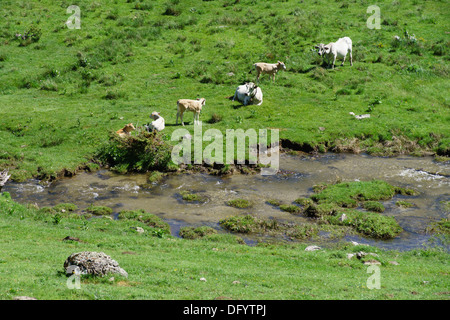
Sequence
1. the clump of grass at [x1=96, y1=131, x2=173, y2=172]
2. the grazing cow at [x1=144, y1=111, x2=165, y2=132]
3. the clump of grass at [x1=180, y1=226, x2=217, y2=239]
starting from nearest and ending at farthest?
the clump of grass at [x1=180, y1=226, x2=217, y2=239], the clump of grass at [x1=96, y1=131, x2=173, y2=172], the grazing cow at [x1=144, y1=111, x2=165, y2=132]

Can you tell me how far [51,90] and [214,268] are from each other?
2734 centimetres

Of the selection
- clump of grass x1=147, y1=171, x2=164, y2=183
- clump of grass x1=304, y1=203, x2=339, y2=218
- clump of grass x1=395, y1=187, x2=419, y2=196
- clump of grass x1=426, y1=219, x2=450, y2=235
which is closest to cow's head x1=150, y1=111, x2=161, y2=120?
clump of grass x1=147, y1=171, x2=164, y2=183

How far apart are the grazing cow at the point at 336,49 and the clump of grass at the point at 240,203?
19574mm

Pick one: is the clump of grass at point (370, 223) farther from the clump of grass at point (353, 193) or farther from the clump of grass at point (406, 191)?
the clump of grass at point (406, 191)

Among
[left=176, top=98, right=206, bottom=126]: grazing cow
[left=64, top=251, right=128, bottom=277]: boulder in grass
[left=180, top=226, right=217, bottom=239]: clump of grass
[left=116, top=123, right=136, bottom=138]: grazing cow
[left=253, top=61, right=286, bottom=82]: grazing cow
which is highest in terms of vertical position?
[left=253, top=61, right=286, bottom=82]: grazing cow

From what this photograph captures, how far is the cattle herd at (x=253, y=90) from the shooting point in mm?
30628

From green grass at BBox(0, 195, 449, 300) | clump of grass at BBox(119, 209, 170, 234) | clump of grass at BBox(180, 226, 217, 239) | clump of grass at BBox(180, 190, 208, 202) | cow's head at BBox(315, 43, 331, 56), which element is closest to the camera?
green grass at BBox(0, 195, 449, 300)

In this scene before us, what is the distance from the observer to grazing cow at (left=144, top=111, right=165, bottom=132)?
30.2 m

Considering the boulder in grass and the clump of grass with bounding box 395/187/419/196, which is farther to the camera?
the clump of grass with bounding box 395/187/419/196

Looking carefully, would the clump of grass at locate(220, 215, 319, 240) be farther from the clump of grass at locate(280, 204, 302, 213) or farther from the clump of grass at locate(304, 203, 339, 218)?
the clump of grass at locate(280, 204, 302, 213)

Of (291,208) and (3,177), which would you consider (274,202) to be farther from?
(3,177)

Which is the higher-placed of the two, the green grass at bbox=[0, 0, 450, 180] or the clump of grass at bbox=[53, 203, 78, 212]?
the green grass at bbox=[0, 0, 450, 180]
